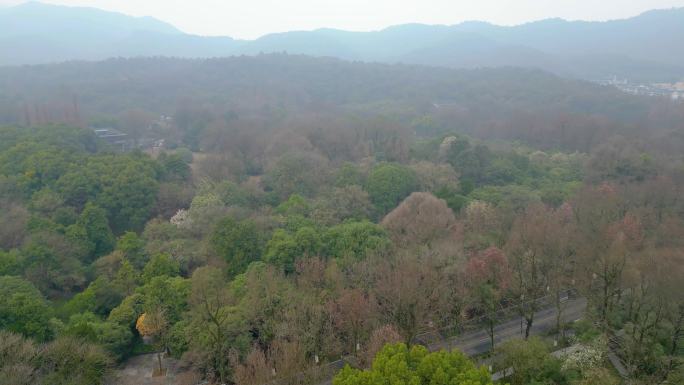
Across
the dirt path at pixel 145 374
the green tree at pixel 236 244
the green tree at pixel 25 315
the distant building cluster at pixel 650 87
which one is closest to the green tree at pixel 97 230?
the green tree at pixel 236 244

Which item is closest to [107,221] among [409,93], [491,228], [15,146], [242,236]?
[242,236]

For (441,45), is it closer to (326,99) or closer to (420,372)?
(326,99)

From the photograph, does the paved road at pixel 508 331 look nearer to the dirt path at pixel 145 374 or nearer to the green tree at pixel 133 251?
the dirt path at pixel 145 374

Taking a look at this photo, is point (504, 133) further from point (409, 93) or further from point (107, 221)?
point (107, 221)

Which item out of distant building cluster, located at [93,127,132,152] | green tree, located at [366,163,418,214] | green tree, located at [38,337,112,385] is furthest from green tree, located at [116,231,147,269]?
distant building cluster, located at [93,127,132,152]

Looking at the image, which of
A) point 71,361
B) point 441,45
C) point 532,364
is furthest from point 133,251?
point 441,45
